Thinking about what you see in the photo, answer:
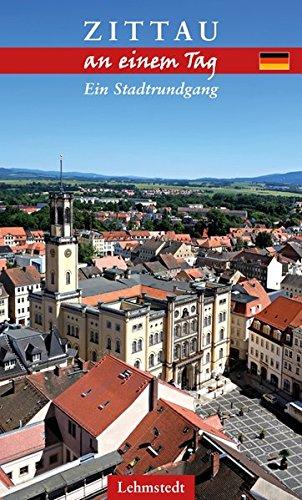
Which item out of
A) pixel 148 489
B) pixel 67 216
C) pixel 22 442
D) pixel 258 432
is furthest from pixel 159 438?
pixel 67 216

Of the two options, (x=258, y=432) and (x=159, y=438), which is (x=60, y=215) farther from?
(x=159, y=438)

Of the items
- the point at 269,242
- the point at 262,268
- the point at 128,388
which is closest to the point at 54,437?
the point at 128,388

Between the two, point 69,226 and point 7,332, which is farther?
point 69,226

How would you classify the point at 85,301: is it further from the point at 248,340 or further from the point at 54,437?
the point at 54,437

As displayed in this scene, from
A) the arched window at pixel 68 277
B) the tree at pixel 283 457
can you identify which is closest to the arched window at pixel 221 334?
the tree at pixel 283 457

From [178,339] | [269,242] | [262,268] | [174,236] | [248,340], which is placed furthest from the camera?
[174,236]

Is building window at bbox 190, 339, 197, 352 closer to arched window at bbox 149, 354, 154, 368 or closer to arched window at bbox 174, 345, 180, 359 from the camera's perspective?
arched window at bbox 174, 345, 180, 359
